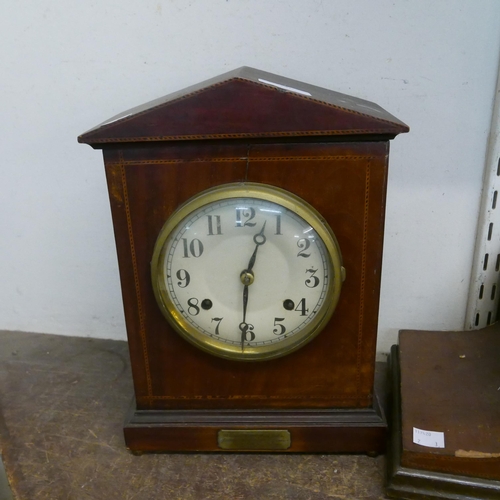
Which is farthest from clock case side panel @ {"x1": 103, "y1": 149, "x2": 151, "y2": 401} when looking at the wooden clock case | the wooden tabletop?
the wooden tabletop

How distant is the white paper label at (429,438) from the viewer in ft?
2.47

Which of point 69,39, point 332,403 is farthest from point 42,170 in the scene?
point 332,403

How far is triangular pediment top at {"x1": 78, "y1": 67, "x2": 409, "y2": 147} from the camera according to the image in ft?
2.24

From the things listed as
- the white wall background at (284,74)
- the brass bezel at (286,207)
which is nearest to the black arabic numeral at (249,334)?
the brass bezel at (286,207)

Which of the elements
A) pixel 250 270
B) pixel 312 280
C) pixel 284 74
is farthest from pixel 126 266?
pixel 284 74

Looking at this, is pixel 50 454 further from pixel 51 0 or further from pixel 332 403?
pixel 51 0

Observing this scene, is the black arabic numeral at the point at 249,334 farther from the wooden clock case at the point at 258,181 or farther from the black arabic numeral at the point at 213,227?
the black arabic numeral at the point at 213,227

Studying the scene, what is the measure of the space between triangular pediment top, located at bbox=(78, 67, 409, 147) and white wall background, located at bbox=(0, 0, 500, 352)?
1.13 ft

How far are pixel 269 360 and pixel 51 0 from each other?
908 millimetres

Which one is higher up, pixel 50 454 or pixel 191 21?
pixel 191 21

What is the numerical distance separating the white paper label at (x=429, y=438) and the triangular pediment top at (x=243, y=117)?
0.48 m

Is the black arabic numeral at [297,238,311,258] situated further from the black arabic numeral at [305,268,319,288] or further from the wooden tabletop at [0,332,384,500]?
the wooden tabletop at [0,332,384,500]

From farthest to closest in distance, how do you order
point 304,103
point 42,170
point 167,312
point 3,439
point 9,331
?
1. point 9,331
2. point 42,170
3. point 3,439
4. point 167,312
5. point 304,103

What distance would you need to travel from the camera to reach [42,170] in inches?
46.6
